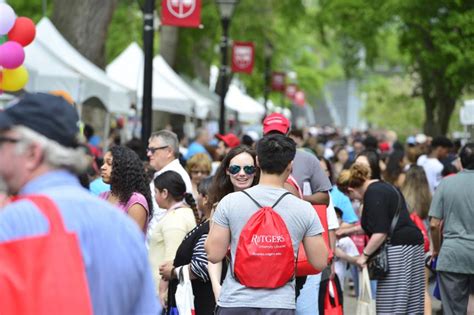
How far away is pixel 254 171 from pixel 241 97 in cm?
3291

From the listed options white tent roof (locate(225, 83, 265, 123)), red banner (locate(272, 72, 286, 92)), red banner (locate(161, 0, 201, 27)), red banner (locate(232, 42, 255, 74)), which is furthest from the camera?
red banner (locate(272, 72, 286, 92))

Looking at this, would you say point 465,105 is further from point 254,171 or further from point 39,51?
point 254,171

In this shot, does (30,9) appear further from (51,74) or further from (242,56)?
(51,74)

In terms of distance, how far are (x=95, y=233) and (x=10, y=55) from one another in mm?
8044

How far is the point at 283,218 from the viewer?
245 inches

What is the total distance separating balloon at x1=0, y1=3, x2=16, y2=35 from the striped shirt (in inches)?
313

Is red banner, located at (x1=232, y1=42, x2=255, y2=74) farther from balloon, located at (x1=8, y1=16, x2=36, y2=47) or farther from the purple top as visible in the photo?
the purple top

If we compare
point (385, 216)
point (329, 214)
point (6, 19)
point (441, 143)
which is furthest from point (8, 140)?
point (441, 143)

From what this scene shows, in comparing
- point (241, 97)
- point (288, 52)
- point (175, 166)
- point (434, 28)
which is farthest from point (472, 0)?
point (288, 52)


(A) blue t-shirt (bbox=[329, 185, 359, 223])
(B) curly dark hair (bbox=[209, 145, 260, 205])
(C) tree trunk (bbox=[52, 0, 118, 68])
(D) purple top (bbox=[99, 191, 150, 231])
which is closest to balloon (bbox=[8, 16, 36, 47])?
(A) blue t-shirt (bbox=[329, 185, 359, 223])

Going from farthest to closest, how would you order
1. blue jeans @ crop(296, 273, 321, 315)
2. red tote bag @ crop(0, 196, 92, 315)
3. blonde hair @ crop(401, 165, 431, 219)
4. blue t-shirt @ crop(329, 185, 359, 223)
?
blue t-shirt @ crop(329, 185, 359, 223)
blonde hair @ crop(401, 165, 431, 219)
blue jeans @ crop(296, 273, 321, 315)
red tote bag @ crop(0, 196, 92, 315)

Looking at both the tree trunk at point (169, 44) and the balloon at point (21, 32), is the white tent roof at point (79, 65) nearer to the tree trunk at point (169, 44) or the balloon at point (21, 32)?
the balloon at point (21, 32)

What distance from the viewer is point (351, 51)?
4241cm

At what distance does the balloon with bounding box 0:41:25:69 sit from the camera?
11047mm
